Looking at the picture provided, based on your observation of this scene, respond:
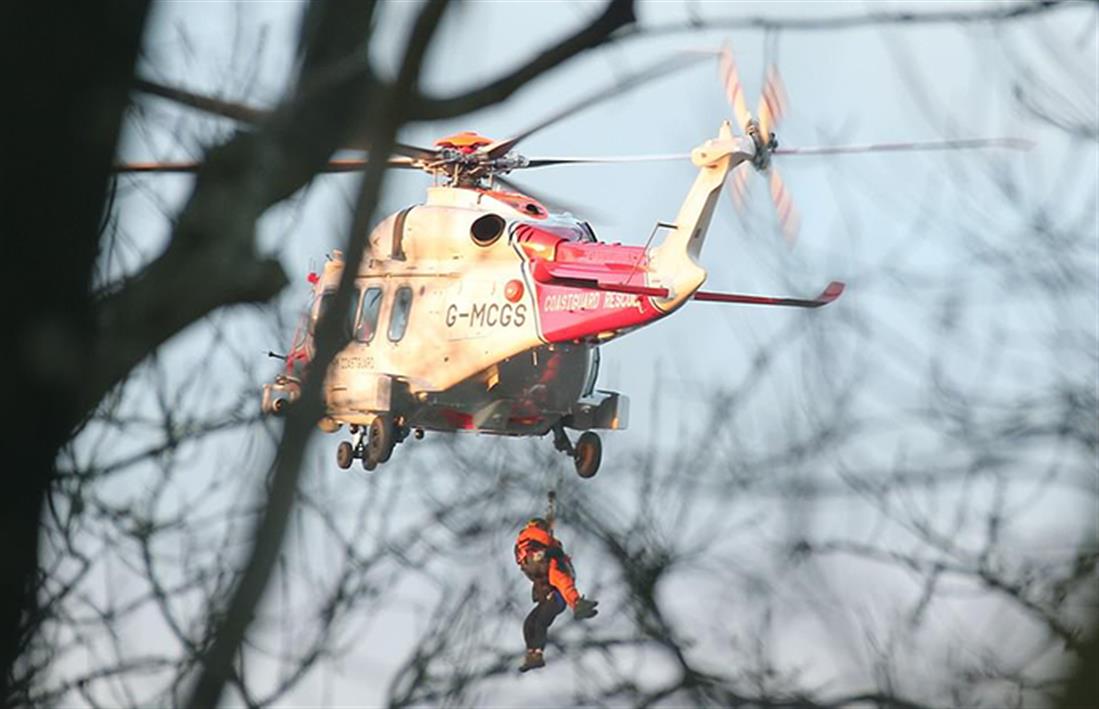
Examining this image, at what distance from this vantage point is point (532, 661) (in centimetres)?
474

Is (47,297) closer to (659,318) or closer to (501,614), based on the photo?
(501,614)

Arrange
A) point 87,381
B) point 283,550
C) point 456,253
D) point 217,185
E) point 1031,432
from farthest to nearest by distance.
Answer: point 456,253 → point 1031,432 → point 217,185 → point 87,381 → point 283,550

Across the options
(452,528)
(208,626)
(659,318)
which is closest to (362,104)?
(208,626)

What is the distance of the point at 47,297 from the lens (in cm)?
252

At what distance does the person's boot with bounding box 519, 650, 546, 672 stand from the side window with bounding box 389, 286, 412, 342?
46.6 ft

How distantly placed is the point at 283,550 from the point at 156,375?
1650 mm

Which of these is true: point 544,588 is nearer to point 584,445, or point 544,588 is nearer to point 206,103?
point 584,445

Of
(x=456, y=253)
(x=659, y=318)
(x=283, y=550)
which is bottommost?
(x=283, y=550)

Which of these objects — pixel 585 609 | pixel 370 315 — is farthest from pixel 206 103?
pixel 370 315

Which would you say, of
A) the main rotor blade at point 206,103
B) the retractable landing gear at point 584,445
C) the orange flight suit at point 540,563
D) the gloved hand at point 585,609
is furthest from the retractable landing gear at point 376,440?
the main rotor blade at point 206,103

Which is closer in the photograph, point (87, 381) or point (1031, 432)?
point (87, 381)

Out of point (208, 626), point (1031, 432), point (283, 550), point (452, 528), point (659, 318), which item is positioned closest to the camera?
point (283, 550)

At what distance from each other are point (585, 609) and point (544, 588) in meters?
3.12

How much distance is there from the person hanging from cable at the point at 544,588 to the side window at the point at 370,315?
9.77 metres
